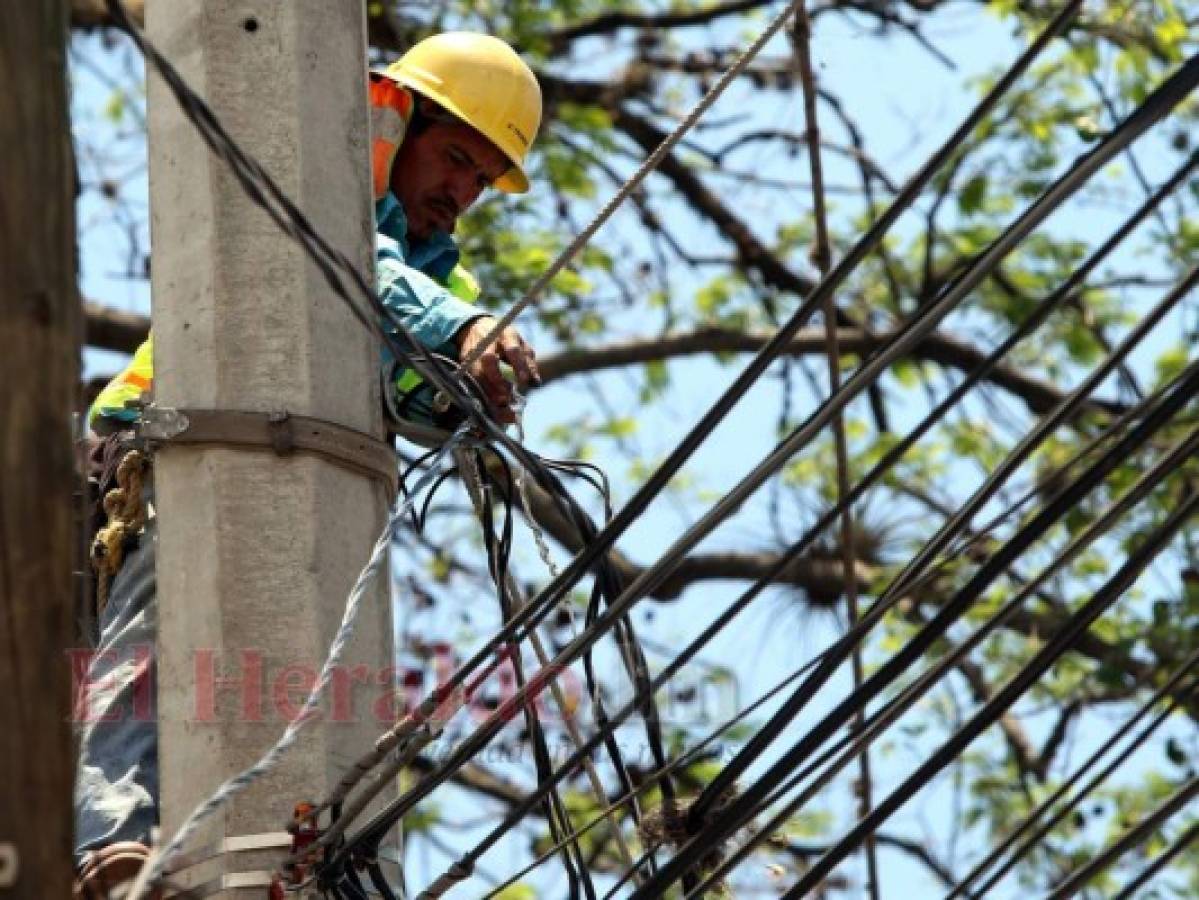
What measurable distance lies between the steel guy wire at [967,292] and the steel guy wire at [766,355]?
4.0 inches

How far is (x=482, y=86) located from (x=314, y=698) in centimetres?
235

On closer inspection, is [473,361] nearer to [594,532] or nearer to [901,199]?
[594,532]

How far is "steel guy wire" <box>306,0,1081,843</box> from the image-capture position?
3.69 m

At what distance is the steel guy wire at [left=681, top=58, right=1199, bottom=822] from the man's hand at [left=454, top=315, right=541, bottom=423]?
97cm

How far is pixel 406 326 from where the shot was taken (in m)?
4.93

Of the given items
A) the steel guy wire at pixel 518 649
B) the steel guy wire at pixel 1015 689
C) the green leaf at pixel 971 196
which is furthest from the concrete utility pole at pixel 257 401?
the green leaf at pixel 971 196

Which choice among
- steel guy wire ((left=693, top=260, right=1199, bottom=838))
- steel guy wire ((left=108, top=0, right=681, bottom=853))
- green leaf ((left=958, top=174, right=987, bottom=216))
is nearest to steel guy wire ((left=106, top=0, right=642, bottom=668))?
steel guy wire ((left=108, top=0, right=681, bottom=853))

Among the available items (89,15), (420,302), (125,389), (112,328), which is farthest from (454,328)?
(89,15)

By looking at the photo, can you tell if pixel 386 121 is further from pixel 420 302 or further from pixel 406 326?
pixel 406 326

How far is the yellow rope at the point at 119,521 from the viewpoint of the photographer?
15.6 feet

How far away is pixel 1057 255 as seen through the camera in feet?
40.4

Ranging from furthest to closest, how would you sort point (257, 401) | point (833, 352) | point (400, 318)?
point (833, 352), point (400, 318), point (257, 401)

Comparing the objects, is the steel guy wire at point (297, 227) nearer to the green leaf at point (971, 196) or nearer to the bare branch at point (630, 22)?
the bare branch at point (630, 22)

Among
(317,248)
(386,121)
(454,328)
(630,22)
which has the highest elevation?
(630,22)
